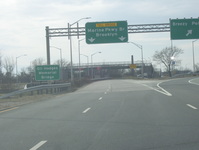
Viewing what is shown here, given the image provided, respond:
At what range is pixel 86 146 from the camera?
26.0ft

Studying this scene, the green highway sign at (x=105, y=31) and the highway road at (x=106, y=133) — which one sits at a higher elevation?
the green highway sign at (x=105, y=31)

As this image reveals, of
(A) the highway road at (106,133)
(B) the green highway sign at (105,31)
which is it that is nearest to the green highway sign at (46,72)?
(B) the green highway sign at (105,31)

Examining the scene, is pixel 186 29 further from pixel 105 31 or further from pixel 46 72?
pixel 46 72

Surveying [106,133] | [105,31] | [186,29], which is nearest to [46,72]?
[105,31]

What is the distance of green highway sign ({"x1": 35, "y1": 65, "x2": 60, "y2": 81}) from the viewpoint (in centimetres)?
3319

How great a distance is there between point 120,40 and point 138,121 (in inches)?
935

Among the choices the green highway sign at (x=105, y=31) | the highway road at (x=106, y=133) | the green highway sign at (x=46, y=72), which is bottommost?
the highway road at (x=106, y=133)

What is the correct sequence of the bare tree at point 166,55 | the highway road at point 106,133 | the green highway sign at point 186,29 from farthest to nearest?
the bare tree at point 166,55 → the green highway sign at point 186,29 → the highway road at point 106,133

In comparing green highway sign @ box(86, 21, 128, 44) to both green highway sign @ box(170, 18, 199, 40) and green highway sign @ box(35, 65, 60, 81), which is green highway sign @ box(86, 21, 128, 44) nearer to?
green highway sign @ box(35, 65, 60, 81)

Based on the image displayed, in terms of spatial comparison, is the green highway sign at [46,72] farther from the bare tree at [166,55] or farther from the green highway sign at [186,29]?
the bare tree at [166,55]

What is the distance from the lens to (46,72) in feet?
110

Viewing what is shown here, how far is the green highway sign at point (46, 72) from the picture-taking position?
109 ft

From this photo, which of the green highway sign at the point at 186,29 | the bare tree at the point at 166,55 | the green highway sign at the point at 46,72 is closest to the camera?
the green highway sign at the point at 46,72

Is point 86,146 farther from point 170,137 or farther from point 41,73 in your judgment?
point 41,73
